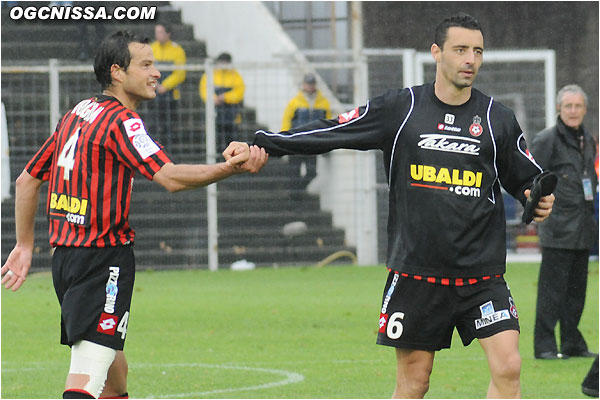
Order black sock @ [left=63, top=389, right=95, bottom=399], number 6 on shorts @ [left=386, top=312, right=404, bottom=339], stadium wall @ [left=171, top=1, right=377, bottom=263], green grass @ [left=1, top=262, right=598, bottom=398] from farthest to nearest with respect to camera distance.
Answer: stadium wall @ [left=171, top=1, right=377, bottom=263]
green grass @ [left=1, top=262, right=598, bottom=398]
number 6 on shorts @ [left=386, top=312, right=404, bottom=339]
black sock @ [left=63, top=389, right=95, bottom=399]

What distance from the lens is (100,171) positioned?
5527 millimetres

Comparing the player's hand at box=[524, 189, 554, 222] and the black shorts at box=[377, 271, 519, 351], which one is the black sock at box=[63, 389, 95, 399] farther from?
the player's hand at box=[524, 189, 554, 222]

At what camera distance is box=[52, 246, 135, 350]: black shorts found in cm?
547

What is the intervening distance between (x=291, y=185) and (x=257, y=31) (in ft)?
10.4

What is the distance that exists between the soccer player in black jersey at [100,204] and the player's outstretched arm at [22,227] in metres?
0.36

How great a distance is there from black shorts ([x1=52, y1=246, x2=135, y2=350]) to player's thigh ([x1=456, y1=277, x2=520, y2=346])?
5.36ft

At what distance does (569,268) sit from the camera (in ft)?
32.7

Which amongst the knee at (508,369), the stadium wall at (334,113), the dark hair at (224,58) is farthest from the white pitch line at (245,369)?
the dark hair at (224,58)

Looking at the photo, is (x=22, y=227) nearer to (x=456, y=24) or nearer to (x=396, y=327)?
(x=396, y=327)

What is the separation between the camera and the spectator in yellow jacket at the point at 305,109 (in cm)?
1780

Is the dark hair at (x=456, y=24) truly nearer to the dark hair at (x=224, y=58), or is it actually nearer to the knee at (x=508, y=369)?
the knee at (x=508, y=369)

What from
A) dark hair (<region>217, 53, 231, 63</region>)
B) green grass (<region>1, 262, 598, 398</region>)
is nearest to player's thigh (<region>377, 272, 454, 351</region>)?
green grass (<region>1, 262, 598, 398</region>)

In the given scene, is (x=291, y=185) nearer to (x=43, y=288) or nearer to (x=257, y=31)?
(x=257, y=31)

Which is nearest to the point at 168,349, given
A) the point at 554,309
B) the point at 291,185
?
the point at 554,309
